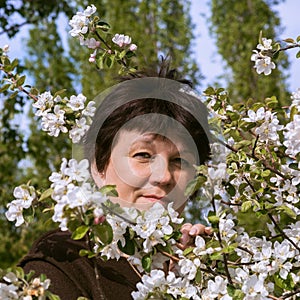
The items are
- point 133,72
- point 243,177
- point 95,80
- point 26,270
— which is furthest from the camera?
→ point 95,80

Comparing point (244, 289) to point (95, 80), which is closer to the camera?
point (244, 289)

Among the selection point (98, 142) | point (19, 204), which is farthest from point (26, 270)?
point (98, 142)

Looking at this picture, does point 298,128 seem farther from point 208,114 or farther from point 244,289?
point 208,114

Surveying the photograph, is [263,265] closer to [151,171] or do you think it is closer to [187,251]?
[187,251]

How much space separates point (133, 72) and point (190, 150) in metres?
0.30

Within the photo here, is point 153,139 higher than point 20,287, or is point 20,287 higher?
point 153,139

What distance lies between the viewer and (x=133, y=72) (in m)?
1.91

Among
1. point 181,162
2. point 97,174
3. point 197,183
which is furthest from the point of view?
point 97,174

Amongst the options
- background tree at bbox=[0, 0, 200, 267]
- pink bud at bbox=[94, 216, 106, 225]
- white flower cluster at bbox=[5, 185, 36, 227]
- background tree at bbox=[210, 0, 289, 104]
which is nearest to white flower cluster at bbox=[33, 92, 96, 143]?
white flower cluster at bbox=[5, 185, 36, 227]

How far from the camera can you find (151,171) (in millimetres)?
1616

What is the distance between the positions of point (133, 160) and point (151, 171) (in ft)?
0.17

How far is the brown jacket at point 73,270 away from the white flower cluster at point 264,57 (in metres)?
0.64

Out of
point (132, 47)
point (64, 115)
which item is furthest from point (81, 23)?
point (64, 115)

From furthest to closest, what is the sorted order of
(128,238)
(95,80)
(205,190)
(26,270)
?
(95,80) < (26,270) < (128,238) < (205,190)
